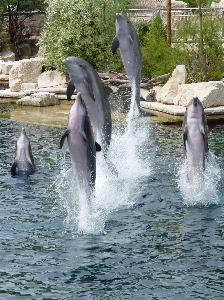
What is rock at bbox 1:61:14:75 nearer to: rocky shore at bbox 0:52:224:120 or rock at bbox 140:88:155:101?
rocky shore at bbox 0:52:224:120

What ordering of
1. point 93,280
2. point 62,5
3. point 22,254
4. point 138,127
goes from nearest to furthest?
point 93,280, point 22,254, point 138,127, point 62,5

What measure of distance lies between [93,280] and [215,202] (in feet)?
12.9

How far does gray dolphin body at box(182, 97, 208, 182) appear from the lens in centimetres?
1313

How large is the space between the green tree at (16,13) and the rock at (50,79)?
9157 millimetres

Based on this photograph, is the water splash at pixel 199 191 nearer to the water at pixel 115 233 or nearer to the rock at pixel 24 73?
the water at pixel 115 233

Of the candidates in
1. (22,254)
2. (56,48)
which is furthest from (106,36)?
(22,254)

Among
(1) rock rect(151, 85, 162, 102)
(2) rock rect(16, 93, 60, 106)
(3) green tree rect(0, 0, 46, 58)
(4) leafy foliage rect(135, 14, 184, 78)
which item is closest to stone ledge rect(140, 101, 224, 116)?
(1) rock rect(151, 85, 162, 102)

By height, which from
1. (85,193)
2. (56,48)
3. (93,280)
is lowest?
(93,280)

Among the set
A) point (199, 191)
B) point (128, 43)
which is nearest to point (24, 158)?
point (128, 43)

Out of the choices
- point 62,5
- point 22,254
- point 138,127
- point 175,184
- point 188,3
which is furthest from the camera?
point 188,3

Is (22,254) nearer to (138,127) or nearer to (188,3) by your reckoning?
(138,127)

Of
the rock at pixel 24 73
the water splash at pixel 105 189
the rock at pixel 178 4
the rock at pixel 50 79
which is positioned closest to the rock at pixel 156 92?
the rock at pixel 50 79

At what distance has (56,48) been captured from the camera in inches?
1155

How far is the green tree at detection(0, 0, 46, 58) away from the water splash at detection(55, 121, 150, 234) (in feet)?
67.5
